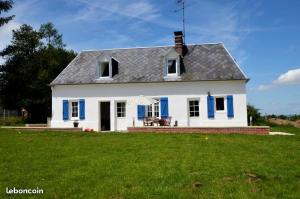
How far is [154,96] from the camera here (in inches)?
882

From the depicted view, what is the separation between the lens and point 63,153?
35.0 ft

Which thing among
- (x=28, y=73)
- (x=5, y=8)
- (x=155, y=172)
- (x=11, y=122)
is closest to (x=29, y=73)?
(x=28, y=73)

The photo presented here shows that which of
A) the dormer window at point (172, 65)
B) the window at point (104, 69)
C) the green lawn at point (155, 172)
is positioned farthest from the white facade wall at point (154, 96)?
the green lawn at point (155, 172)

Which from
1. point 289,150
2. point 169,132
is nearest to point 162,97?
point 169,132

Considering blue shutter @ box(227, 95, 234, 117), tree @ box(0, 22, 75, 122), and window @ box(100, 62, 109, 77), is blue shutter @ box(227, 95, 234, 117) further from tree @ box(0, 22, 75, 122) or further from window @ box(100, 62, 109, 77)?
tree @ box(0, 22, 75, 122)

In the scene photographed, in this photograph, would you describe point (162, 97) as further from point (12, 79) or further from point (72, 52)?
point (72, 52)

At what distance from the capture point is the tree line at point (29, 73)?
1420 inches

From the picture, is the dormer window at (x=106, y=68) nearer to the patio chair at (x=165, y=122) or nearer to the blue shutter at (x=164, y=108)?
the blue shutter at (x=164, y=108)

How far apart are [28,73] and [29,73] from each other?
10cm

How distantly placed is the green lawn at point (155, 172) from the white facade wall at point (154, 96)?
9.93 meters

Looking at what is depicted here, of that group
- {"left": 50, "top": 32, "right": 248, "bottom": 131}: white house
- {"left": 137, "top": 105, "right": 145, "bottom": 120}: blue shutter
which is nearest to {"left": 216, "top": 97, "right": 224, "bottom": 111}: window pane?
{"left": 50, "top": 32, "right": 248, "bottom": 131}: white house

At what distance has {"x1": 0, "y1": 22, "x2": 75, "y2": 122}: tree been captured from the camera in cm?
3603

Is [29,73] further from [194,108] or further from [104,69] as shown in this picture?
[194,108]

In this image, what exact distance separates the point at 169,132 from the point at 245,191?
1254cm
